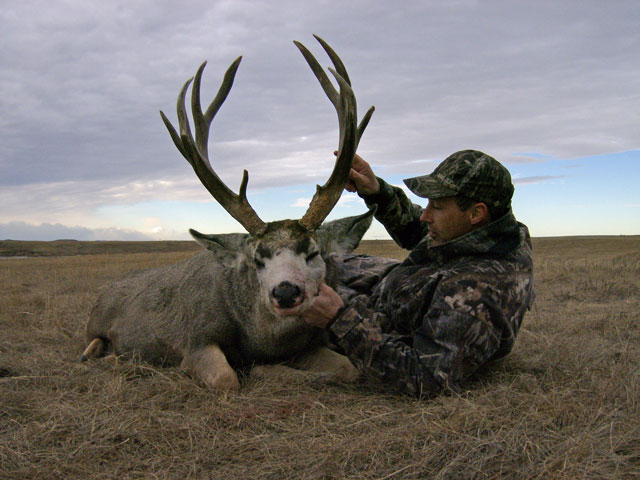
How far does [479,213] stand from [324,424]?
1807 millimetres

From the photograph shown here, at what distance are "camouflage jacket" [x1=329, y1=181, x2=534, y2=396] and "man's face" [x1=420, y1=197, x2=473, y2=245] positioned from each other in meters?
0.15

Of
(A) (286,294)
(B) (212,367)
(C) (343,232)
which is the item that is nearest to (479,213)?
(C) (343,232)

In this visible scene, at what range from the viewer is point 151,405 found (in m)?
3.92

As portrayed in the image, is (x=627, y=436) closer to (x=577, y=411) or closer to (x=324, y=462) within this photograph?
(x=577, y=411)

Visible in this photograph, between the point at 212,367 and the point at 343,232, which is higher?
the point at 343,232

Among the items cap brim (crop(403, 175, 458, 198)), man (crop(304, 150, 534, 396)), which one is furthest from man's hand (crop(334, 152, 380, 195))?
cap brim (crop(403, 175, 458, 198))

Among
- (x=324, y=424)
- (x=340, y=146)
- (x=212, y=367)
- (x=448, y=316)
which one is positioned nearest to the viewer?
(x=324, y=424)

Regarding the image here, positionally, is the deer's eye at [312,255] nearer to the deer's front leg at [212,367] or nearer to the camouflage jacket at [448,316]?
the camouflage jacket at [448,316]

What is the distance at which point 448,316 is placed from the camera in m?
3.50

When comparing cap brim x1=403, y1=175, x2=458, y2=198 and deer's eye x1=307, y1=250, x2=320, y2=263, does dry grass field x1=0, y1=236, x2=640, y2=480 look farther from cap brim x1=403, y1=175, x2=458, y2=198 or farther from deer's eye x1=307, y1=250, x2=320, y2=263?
cap brim x1=403, y1=175, x2=458, y2=198

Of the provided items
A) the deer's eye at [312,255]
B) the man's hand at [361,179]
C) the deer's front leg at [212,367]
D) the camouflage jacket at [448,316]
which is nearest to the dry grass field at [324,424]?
the deer's front leg at [212,367]

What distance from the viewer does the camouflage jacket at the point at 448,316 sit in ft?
11.5

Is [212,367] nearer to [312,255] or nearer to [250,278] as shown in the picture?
[250,278]

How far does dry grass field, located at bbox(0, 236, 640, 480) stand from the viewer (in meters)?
2.76
